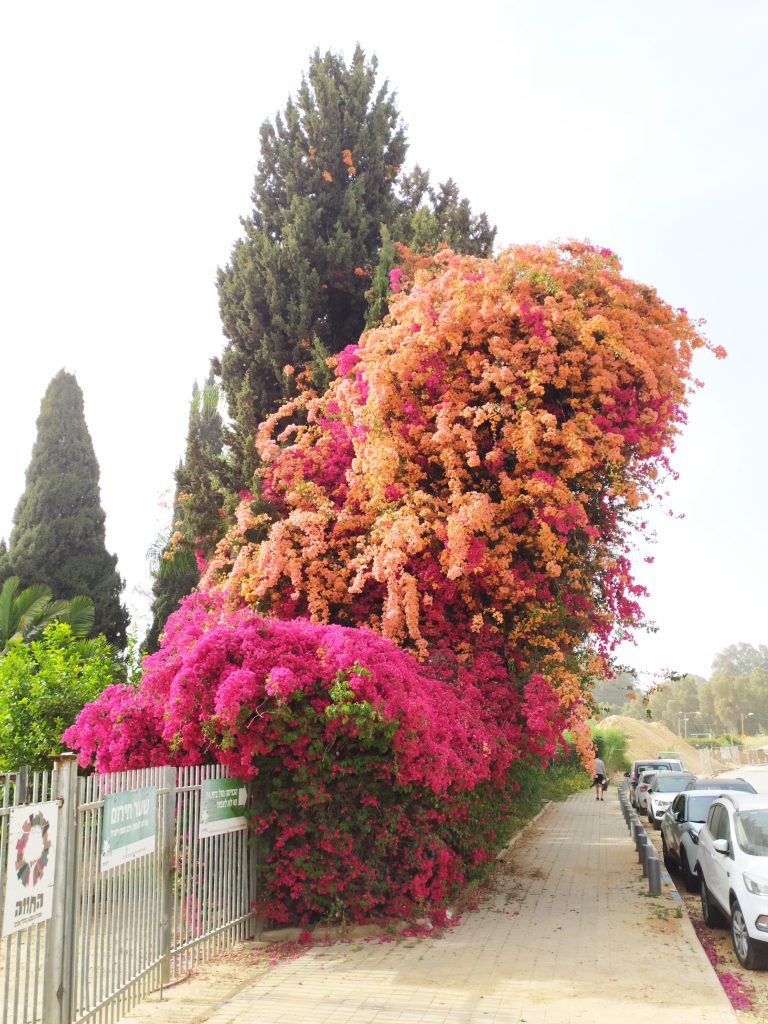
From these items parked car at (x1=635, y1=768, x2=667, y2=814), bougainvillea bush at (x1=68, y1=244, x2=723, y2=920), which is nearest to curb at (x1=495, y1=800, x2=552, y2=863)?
bougainvillea bush at (x1=68, y1=244, x2=723, y2=920)

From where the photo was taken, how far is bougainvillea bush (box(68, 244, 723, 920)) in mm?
11695

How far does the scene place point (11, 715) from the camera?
1434 cm

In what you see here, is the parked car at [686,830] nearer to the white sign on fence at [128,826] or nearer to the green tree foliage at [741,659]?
the white sign on fence at [128,826]

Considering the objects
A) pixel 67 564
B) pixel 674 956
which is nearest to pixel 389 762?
pixel 674 956

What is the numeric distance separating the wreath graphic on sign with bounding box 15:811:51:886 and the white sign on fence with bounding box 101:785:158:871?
2.68 feet

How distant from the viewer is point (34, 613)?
2264 cm

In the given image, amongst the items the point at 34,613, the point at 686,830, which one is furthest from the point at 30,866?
the point at 34,613

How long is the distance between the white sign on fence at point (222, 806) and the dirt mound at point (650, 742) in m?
58.2

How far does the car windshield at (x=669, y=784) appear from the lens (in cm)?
2372

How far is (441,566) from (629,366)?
4354 millimetres

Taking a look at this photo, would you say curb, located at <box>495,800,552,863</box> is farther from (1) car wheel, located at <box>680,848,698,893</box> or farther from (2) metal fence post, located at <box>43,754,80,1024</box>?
(2) metal fence post, located at <box>43,754,80,1024</box>

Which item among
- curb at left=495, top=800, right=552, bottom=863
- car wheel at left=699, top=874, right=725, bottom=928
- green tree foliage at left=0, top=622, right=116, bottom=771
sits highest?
green tree foliage at left=0, top=622, right=116, bottom=771

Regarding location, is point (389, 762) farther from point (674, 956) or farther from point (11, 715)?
point (11, 715)

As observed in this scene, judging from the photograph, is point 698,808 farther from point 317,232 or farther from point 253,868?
point 317,232
